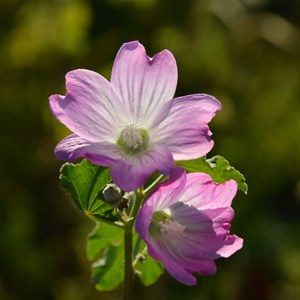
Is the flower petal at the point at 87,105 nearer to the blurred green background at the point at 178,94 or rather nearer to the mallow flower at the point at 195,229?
the mallow flower at the point at 195,229

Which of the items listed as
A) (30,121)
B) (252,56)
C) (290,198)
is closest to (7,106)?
(30,121)

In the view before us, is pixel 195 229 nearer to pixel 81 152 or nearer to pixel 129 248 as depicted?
pixel 129 248

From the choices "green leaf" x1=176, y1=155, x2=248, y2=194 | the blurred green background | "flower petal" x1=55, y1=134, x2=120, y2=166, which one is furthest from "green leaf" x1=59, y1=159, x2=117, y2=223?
the blurred green background

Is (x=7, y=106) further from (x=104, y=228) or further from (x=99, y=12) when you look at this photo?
(x=104, y=228)

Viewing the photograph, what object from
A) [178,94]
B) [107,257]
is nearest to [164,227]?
[107,257]

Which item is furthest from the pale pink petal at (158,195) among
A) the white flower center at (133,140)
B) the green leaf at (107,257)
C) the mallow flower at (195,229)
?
the green leaf at (107,257)

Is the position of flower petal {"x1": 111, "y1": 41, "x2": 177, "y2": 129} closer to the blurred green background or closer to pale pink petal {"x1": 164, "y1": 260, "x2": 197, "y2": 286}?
pale pink petal {"x1": 164, "y1": 260, "x2": 197, "y2": 286}
